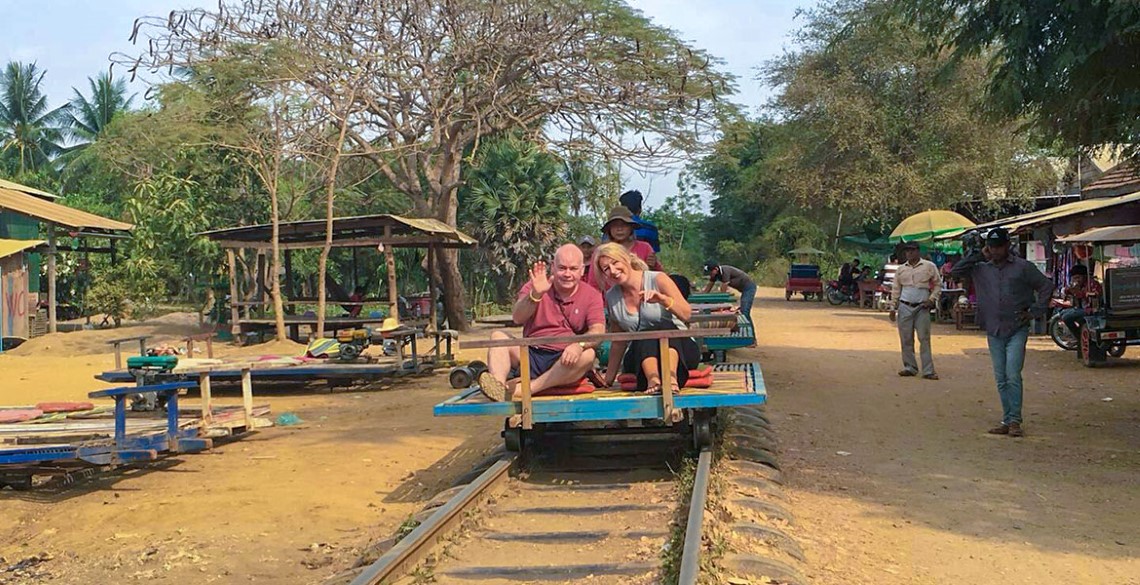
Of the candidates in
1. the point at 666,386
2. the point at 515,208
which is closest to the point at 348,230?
the point at 515,208

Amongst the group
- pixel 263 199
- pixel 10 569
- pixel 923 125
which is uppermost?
pixel 923 125

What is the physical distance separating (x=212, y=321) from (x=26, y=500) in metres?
17.9

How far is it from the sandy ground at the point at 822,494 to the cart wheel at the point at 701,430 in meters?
0.68

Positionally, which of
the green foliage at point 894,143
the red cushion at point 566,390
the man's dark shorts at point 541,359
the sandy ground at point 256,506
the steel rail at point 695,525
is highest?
the green foliage at point 894,143

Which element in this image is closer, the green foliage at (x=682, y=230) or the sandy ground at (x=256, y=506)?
the sandy ground at (x=256, y=506)

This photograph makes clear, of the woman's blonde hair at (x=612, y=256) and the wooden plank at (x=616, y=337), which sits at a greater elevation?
the woman's blonde hair at (x=612, y=256)

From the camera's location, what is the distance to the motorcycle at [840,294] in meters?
35.1

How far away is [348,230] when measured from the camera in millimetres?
19625

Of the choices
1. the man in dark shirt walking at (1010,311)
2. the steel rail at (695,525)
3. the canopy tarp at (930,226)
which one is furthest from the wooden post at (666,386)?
the canopy tarp at (930,226)

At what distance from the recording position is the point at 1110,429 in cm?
984

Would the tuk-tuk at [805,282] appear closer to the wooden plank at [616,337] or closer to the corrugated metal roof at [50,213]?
the corrugated metal roof at [50,213]

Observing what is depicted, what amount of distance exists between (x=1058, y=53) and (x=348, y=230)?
45.1 ft

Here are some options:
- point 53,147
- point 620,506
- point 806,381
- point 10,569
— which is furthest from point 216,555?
point 53,147

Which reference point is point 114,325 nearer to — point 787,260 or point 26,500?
point 26,500
